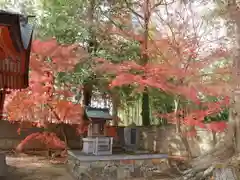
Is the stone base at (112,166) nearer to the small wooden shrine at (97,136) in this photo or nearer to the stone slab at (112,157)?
the stone slab at (112,157)

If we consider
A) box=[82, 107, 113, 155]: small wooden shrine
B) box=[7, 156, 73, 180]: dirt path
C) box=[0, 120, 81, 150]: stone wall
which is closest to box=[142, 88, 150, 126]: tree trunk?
box=[0, 120, 81, 150]: stone wall

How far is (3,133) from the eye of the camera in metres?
13.1

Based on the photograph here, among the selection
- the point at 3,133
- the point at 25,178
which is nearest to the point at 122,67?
the point at 25,178

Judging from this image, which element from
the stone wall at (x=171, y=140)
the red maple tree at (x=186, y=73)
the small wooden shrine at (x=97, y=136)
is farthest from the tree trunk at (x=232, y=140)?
the stone wall at (x=171, y=140)

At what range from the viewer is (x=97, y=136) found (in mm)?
8844

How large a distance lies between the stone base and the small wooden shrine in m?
0.51

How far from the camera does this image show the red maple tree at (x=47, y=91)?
405 inches

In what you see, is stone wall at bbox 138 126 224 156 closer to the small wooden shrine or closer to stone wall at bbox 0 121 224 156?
stone wall at bbox 0 121 224 156

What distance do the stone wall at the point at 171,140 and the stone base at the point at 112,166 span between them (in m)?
2.28

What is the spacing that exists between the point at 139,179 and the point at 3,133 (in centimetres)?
778

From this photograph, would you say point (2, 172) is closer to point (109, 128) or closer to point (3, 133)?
point (3, 133)

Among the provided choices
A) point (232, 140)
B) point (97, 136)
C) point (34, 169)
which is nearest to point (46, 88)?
point (34, 169)

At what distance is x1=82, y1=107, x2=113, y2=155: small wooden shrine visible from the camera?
28.7 feet

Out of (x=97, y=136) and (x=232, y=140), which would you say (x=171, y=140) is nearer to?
(x=97, y=136)
